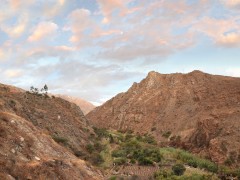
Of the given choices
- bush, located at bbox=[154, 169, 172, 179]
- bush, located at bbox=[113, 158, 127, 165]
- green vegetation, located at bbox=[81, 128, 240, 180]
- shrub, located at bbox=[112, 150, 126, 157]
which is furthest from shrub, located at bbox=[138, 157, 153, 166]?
bush, located at bbox=[154, 169, 172, 179]

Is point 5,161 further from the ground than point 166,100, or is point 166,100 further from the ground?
point 166,100

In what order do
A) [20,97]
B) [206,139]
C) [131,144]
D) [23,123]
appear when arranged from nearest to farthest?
[23,123], [20,97], [131,144], [206,139]

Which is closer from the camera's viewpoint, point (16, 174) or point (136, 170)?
point (16, 174)

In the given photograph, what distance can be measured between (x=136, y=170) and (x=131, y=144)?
13.9m

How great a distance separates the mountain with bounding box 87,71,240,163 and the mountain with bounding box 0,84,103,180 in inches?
797

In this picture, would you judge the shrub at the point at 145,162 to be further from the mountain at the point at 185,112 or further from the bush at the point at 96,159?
the mountain at the point at 185,112

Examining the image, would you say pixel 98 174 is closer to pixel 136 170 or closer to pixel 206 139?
pixel 136 170

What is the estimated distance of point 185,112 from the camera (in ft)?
244

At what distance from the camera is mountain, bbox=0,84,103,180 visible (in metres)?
21.0

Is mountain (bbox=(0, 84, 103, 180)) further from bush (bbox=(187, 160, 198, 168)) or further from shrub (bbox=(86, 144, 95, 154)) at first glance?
bush (bbox=(187, 160, 198, 168))

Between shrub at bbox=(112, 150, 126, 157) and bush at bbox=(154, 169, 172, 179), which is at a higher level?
shrub at bbox=(112, 150, 126, 157)

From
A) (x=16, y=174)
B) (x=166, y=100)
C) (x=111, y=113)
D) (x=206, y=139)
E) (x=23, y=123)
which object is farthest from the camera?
(x=111, y=113)

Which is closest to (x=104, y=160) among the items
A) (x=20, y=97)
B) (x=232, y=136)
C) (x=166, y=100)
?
(x=20, y=97)

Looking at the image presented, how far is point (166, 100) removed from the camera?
81.6 metres
